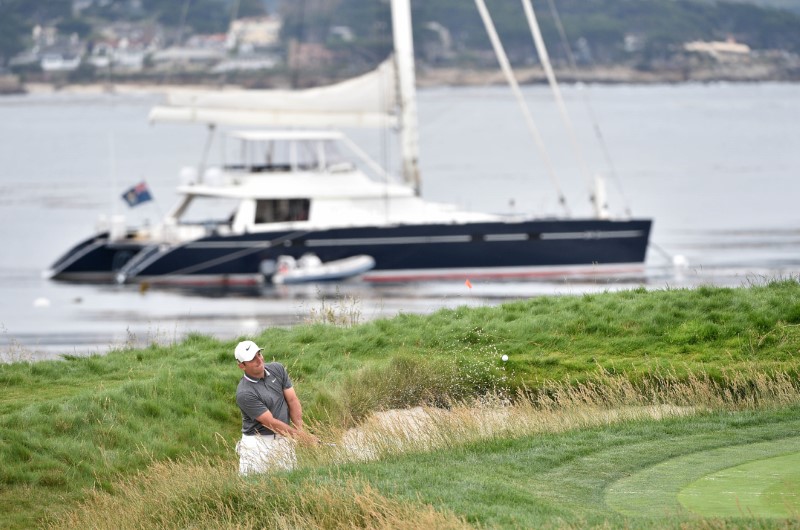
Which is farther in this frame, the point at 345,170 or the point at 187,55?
the point at 187,55

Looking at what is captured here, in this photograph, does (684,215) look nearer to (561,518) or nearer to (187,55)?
(187,55)

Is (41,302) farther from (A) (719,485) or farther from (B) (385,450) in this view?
(A) (719,485)

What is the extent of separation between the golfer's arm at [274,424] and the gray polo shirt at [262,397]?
0.15ft

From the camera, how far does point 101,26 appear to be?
18575 centimetres

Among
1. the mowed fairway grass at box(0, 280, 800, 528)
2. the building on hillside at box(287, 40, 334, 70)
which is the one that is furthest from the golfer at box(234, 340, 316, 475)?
the building on hillside at box(287, 40, 334, 70)

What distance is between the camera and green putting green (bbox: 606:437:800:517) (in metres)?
10.1

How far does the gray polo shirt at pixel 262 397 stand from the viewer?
1227 centimetres

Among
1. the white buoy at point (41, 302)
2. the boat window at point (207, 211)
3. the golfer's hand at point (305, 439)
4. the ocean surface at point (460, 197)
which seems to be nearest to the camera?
the golfer's hand at point (305, 439)

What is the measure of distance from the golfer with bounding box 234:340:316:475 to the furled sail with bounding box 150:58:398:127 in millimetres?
26689

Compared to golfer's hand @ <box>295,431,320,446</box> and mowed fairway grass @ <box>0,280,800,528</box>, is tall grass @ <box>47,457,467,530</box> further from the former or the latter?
golfer's hand @ <box>295,431,320,446</box>

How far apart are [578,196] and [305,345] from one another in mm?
56739

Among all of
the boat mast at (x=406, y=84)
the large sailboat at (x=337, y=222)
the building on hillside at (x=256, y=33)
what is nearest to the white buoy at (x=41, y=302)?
the large sailboat at (x=337, y=222)

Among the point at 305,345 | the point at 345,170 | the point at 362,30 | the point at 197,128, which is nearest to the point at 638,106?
the point at 197,128

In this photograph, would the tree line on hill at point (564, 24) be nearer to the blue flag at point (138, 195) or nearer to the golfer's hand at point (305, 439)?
the blue flag at point (138, 195)
